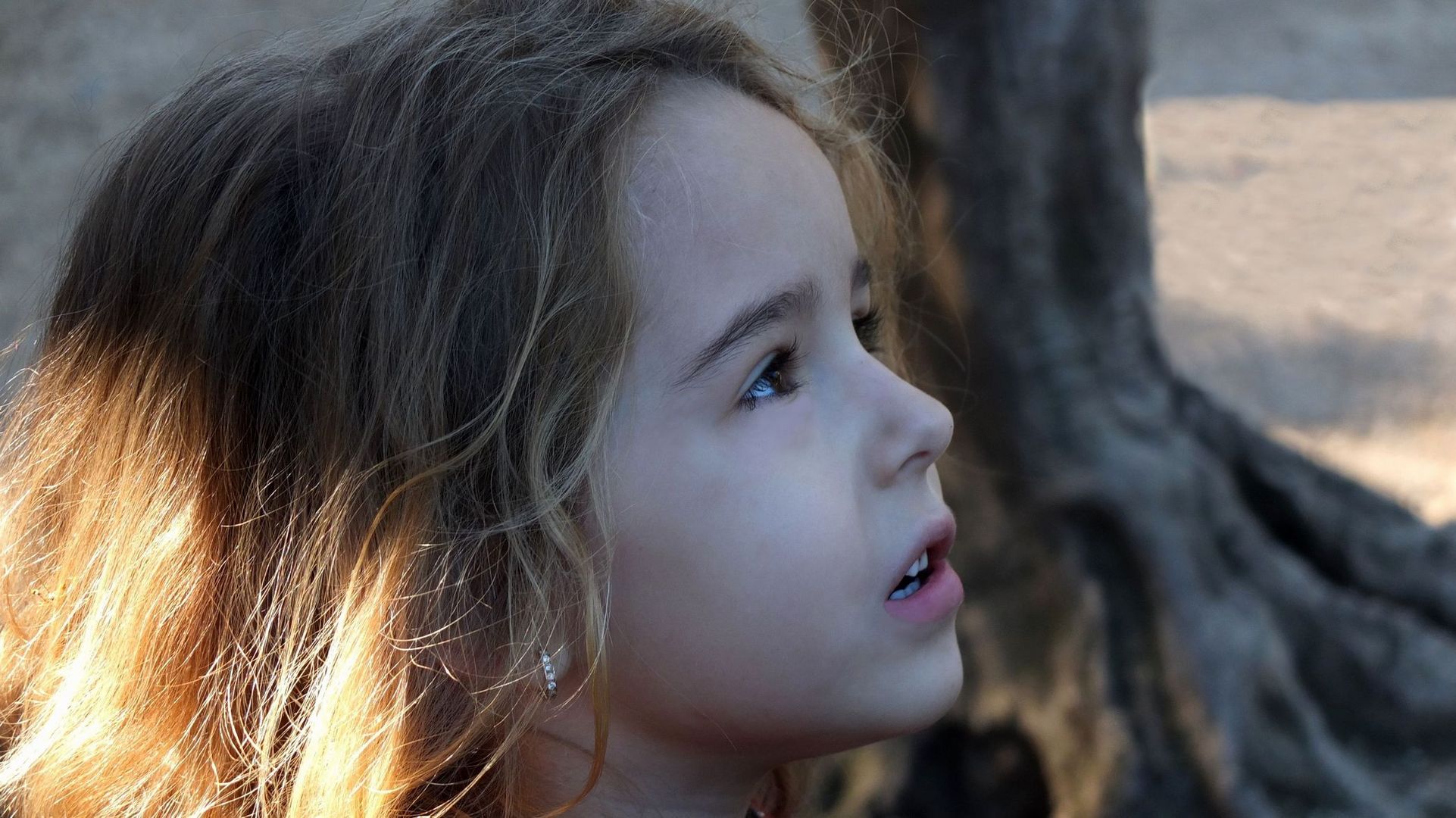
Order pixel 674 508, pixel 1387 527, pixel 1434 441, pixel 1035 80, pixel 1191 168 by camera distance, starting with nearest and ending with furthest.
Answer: pixel 674 508, pixel 1035 80, pixel 1387 527, pixel 1434 441, pixel 1191 168

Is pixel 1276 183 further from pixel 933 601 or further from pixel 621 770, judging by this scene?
pixel 621 770

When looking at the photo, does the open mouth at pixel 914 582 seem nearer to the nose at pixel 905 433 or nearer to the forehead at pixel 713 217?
the nose at pixel 905 433

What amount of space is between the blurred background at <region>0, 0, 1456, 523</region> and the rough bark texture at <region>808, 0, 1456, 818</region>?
28.7 inches

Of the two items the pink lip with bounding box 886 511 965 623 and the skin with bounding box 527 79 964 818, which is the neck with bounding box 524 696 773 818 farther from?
the pink lip with bounding box 886 511 965 623

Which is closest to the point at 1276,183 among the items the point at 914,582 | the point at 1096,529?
the point at 1096,529

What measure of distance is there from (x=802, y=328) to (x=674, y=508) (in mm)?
175

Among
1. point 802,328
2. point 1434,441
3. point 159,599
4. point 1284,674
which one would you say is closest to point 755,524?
point 802,328

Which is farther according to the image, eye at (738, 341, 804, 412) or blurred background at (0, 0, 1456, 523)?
blurred background at (0, 0, 1456, 523)

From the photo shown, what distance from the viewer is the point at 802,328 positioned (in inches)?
41.0

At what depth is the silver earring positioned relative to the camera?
996 mm

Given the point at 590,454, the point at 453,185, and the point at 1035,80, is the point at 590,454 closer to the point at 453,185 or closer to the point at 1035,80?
the point at 453,185

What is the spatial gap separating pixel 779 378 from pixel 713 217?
13 centimetres

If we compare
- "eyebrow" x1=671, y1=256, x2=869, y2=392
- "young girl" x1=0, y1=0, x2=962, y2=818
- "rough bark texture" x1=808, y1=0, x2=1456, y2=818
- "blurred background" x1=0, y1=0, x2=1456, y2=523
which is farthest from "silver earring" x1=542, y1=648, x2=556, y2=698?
"blurred background" x1=0, y1=0, x2=1456, y2=523

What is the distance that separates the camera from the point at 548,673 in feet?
3.27
